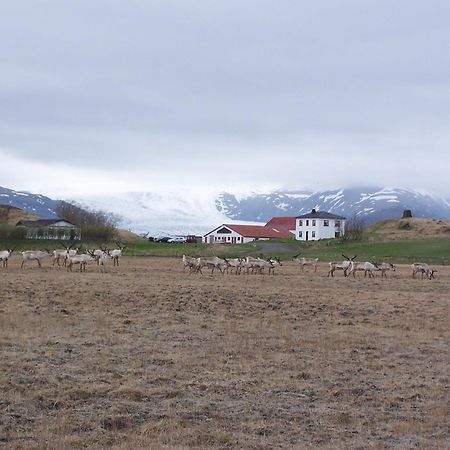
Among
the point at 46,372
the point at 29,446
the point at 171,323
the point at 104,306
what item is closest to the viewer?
the point at 29,446

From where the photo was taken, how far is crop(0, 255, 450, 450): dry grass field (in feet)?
32.2

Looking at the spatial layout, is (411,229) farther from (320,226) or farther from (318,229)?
(318,229)

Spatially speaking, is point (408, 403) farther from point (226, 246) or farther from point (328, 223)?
point (328, 223)

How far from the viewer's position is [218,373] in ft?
45.2

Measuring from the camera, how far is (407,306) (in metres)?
27.1

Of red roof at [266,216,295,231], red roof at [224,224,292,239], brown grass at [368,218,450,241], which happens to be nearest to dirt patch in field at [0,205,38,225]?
red roof at [224,224,292,239]

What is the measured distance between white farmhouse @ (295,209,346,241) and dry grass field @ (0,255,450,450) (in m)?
102

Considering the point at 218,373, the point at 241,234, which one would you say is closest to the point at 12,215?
the point at 241,234

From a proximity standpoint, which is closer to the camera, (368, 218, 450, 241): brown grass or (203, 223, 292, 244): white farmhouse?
(368, 218, 450, 241): brown grass

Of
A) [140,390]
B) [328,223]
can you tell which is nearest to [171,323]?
[140,390]

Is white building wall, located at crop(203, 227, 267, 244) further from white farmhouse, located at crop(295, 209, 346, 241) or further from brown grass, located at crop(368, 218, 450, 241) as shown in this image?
brown grass, located at crop(368, 218, 450, 241)

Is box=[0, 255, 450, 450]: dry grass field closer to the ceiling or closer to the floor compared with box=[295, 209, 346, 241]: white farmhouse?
closer to the floor

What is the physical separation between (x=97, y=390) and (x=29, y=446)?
3.05 meters

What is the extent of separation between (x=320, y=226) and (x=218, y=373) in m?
116
